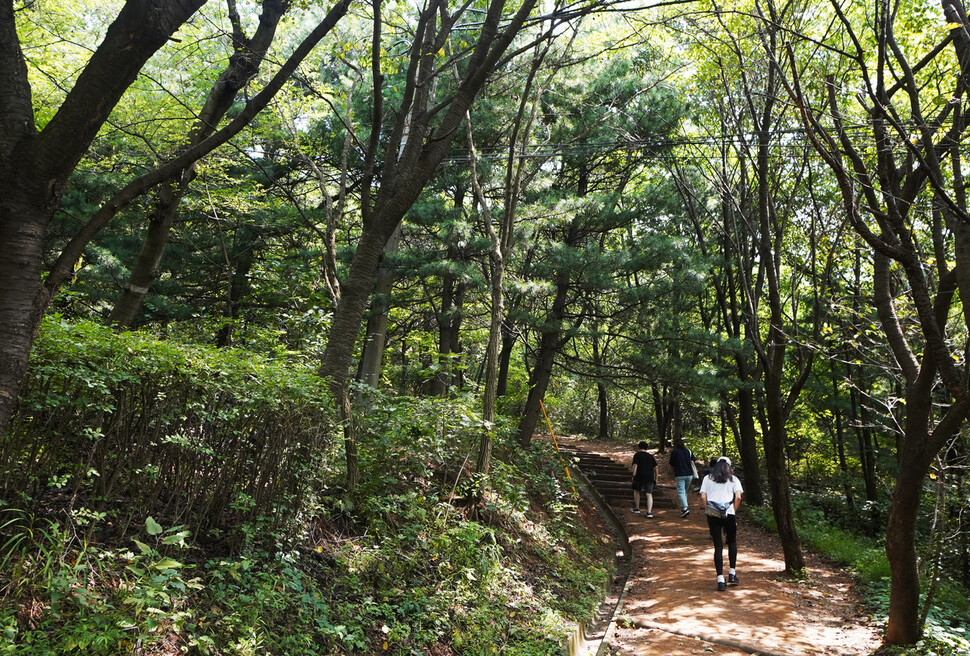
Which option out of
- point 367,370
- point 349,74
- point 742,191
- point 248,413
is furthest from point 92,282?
point 742,191

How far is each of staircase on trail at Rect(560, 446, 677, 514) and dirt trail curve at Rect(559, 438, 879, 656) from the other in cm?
313

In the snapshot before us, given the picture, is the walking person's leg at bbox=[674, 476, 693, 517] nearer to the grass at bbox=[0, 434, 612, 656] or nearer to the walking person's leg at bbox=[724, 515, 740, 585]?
the walking person's leg at bbox=[724, 515, 740, 585]

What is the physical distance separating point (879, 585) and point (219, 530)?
891 centimetres

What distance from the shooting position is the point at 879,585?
28.2ft

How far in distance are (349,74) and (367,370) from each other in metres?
6.90

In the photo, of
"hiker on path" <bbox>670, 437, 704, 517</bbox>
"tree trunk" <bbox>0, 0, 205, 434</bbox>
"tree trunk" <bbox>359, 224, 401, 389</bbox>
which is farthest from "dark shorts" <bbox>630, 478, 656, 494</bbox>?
"tree trunk" <bbox>0, 0, 205, 434</bbox>

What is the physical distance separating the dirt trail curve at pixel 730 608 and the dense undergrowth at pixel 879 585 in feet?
0.94

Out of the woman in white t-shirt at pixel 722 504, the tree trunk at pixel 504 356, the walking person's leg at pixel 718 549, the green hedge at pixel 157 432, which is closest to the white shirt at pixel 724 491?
the woman in white t-shirt at pixel 722 504

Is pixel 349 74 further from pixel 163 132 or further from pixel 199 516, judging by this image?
pixel 199 516

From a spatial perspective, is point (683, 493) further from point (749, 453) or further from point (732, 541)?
point (732, 541)

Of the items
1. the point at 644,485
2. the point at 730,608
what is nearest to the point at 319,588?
the point at 730,608

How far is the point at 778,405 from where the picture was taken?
31.8 ft

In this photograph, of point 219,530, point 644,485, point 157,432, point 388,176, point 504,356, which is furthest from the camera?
point 504,356

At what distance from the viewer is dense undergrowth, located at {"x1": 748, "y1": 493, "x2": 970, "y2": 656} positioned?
5.64m
